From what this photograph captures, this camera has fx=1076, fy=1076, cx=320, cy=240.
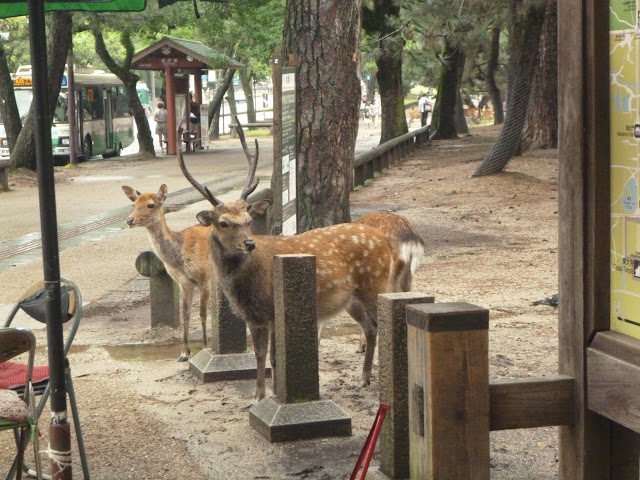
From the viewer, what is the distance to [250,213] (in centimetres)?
678

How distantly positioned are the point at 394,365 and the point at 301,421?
1.80 metres

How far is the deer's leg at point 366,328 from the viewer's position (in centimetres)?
668

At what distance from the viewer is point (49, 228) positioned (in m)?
4.29

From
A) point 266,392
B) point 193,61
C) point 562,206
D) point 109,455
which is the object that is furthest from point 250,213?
point 193,61

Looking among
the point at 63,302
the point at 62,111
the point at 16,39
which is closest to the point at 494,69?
the point at 62,111

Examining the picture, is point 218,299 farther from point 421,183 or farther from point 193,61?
point 193,61

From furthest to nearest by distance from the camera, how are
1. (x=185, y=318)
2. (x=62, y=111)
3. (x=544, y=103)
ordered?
(x=62, y=111) < (x=544, y=103) < (x=185, y=318)

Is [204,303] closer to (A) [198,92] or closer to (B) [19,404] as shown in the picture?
(B) [19,404]

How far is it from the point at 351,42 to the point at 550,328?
12.2ft

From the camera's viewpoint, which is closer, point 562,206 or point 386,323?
point 562,206

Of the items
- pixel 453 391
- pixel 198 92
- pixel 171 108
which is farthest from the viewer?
pixel 198 92

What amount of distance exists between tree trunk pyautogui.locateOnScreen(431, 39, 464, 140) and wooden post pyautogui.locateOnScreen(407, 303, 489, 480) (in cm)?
3148

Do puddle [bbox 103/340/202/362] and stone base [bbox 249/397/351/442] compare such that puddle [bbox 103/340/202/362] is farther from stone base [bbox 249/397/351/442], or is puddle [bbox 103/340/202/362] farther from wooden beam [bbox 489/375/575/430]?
wooden beam [bbox 489/375/575/430]

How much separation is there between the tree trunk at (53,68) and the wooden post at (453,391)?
2173 cm
